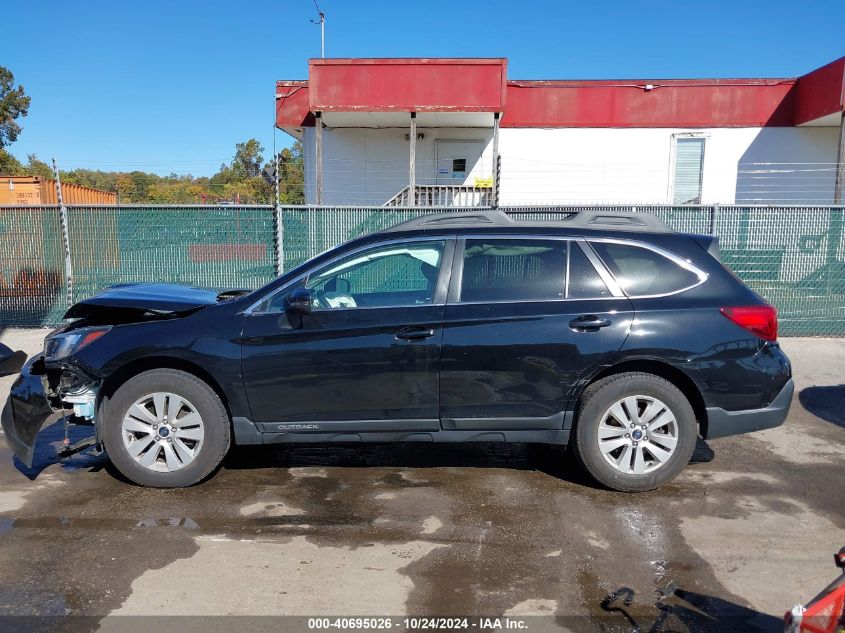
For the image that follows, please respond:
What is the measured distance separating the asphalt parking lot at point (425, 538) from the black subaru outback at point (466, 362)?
39cm

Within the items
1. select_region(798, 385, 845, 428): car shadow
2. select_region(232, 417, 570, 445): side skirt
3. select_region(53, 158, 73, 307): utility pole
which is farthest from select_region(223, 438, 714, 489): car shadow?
select_region(53, 158, 73, 307): utility pole

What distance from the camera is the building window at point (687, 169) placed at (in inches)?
709

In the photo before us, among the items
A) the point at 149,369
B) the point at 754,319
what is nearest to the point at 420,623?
the point at 149,369

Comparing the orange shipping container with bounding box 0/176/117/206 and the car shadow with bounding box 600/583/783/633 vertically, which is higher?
the orange shipping container with bounding box 0/176/117/206

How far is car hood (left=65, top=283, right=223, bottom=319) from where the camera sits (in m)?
4.72

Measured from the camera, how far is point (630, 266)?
468cm

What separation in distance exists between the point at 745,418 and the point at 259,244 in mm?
7098

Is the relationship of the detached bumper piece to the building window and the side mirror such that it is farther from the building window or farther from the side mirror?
the building window

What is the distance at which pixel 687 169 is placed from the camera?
1820 cm

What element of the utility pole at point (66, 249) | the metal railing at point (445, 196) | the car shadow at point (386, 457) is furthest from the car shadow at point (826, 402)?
the utility pole at point (66, 249)

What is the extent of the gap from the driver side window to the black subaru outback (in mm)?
17

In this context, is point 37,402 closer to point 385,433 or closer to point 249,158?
point 385,433

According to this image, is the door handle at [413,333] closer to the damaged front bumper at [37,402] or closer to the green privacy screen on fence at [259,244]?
the damaged front bumper at [37,402]

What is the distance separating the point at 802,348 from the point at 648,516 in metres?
6.22
